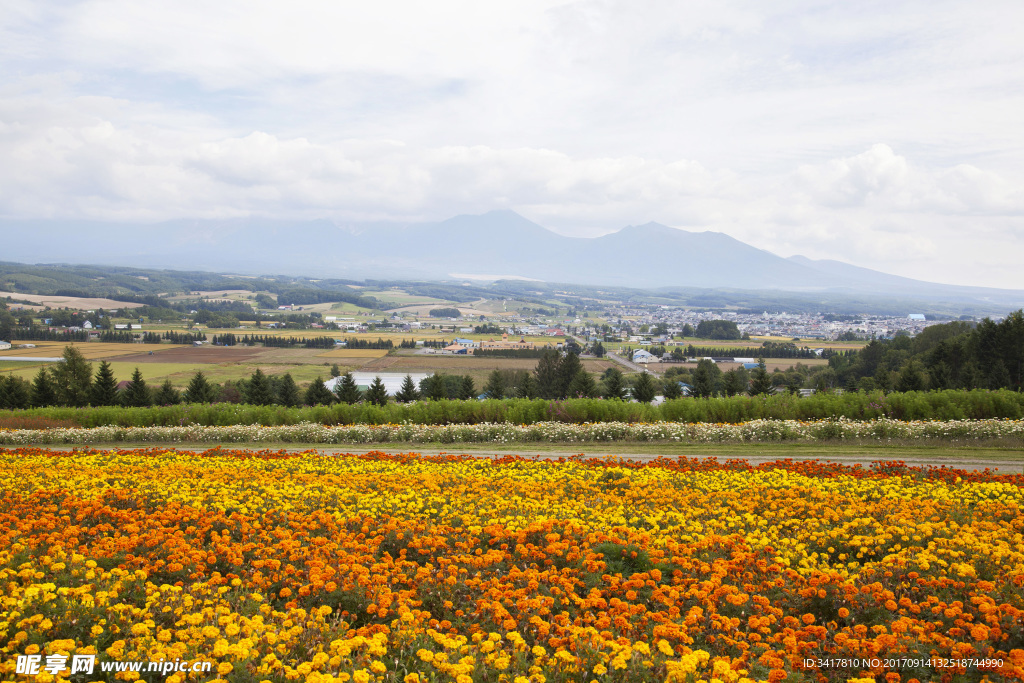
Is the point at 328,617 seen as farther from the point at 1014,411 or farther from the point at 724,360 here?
the point at 724,360

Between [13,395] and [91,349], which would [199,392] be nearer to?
[13,395]

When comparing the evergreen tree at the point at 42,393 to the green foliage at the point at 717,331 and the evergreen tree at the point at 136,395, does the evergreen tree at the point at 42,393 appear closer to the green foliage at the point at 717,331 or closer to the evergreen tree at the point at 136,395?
the evergreen tree at the point at 136,395

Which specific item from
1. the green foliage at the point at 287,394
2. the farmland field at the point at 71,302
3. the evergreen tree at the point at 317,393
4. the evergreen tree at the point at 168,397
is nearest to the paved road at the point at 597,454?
the evergreen tree at the point at 317,393

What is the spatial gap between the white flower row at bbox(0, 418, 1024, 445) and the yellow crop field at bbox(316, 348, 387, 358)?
64475 millimetres

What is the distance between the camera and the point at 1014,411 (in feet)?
56.7

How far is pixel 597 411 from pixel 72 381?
34.2 meters

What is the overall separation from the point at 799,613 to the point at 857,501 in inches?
140

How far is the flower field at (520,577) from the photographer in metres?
4.38

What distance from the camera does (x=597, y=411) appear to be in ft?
67.2

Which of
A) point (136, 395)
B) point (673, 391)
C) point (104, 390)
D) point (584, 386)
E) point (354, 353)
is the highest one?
point (673, 391)

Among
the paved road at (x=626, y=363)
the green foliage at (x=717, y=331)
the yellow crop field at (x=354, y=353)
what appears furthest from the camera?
the green foliage at (x=717, y=331)

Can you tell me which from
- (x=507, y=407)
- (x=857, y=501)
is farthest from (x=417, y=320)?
(x=857, y=501)

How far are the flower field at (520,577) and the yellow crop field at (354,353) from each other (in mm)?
74149

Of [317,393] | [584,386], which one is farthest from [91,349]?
[584,386]
